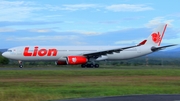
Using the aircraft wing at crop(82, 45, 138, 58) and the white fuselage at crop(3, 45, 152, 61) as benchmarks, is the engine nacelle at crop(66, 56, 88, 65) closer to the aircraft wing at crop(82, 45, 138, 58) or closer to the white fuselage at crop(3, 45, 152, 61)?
the aircraft wing at crop(82, 45, 138, 58)

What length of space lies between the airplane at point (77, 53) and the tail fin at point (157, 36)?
81 centimetres

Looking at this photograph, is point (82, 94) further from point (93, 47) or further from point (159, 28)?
point (159, 28)

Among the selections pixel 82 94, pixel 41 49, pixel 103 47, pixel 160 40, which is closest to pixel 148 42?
pixel 160 40

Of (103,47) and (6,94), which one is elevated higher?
(103,47)

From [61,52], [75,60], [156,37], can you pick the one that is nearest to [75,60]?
[75,60]

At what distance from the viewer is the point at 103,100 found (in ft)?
53.8

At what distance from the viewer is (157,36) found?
5878 centimetres

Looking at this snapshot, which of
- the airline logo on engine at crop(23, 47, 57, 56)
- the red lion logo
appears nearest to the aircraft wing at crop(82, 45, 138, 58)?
the airline logo on engine at crop(23, 47, 57, 56)

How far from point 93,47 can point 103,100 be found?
39.6 metres

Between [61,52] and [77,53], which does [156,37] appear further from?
[61,52]

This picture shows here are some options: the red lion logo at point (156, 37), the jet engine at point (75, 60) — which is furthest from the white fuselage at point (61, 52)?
the jet engine at point (75, 60)

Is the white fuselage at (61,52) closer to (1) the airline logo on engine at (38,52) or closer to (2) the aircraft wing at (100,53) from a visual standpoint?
(1) the airline logo on engine at (38,52)

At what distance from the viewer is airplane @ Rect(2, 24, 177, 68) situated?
52.6 metres

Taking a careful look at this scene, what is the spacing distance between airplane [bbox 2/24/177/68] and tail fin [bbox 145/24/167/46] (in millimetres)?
811
